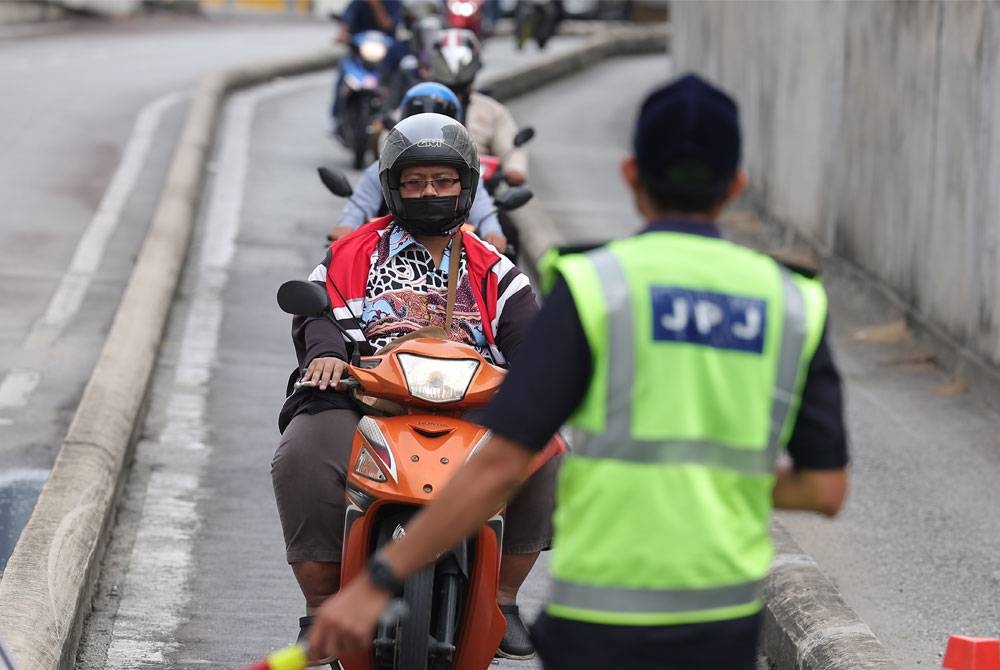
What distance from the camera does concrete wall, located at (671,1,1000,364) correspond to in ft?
33.4

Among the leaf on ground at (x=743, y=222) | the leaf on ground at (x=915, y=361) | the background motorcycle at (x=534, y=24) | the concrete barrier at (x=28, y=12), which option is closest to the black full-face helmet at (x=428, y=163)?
the leaf on ground at (x=915, y=361)

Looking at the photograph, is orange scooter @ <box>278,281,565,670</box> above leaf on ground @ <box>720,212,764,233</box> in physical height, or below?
above

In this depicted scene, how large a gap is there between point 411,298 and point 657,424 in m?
2.65

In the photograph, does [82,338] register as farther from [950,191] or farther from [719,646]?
[719,646]

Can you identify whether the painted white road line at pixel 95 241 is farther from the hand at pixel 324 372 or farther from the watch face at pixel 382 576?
the watch face at pixel 382 576

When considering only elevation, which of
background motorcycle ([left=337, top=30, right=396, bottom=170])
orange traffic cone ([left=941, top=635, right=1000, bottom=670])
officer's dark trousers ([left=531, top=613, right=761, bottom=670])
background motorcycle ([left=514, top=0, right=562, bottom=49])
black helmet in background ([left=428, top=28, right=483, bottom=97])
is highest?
officer's dark trousers ([left=531, top=613, right=761, bottom=670])

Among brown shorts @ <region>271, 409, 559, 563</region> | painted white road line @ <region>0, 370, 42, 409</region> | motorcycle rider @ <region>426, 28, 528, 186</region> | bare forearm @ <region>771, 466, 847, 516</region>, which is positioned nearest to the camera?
bare forearm @ <region>771, 466, 847, 516</region>

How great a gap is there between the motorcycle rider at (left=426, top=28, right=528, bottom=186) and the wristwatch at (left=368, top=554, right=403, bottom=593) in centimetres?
776

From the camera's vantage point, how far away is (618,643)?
3215 millimetres

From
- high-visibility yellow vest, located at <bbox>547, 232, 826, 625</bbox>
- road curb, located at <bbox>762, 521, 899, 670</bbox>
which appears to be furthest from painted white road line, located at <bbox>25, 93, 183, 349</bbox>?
high-visibility yellow vest, located at <bbox>547, 232, 826, 625</bbox>

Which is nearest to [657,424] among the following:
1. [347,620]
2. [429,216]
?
[347,620]

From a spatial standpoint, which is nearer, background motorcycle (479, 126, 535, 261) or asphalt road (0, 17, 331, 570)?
asphalt road (0, 17, 331, 570)

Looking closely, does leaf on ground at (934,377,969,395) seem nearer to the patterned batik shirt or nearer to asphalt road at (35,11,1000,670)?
asphalt road at (35,11,1000,670)

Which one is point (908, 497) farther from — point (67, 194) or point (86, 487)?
point (67, 194)
